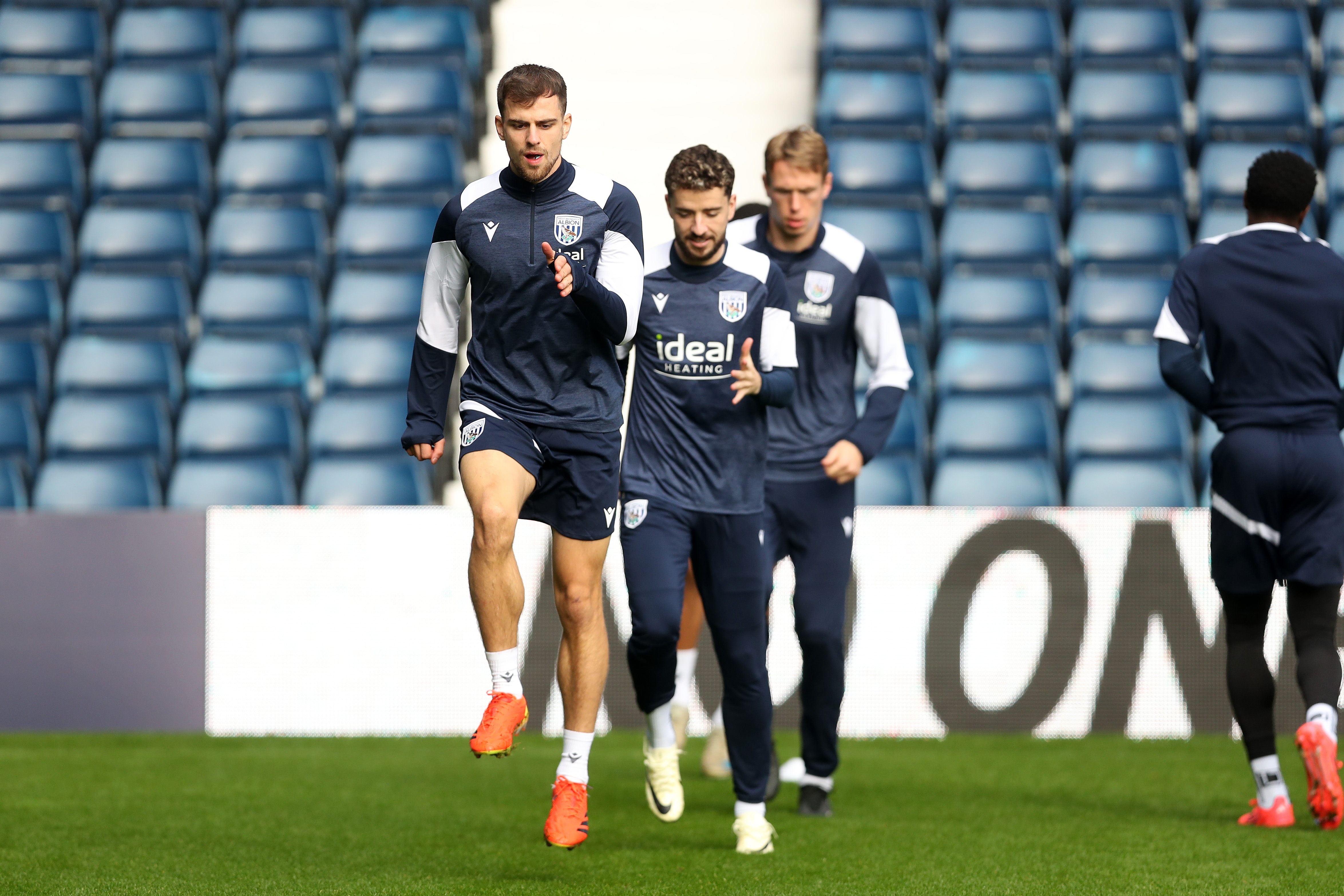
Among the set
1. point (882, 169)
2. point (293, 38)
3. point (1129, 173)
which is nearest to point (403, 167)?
point (293, 38)

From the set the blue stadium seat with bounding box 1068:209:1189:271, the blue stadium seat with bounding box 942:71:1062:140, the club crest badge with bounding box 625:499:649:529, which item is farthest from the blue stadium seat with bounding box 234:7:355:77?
the club crest badge with bounding box 625:499:649:529

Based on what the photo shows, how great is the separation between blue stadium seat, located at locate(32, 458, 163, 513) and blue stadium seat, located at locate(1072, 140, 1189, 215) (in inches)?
232

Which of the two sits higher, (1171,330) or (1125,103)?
(1125,103)

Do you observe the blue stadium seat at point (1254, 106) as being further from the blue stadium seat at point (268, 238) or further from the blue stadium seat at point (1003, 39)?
the blue stadium seat at point (268, 238)

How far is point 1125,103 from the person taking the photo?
10180 millimetres

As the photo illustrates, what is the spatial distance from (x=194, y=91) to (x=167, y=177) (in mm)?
811

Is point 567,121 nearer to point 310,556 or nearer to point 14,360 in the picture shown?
point 310,556

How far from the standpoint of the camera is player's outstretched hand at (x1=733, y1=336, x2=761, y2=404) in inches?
168

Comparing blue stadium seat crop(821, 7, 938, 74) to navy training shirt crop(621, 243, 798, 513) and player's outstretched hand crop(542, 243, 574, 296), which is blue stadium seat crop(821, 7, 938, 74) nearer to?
navy training shirt crop(621, 243, 798, 513)

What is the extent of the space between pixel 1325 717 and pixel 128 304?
7.25 metres

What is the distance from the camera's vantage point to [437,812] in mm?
5238

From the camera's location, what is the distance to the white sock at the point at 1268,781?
191 inches

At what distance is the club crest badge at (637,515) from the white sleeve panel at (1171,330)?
70.5 inches

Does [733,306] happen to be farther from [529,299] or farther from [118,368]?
[118,368]
